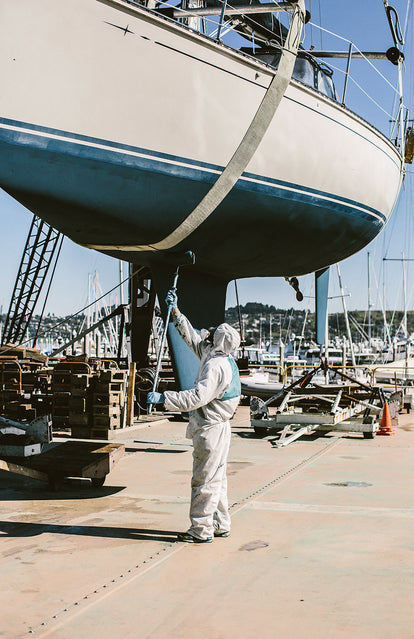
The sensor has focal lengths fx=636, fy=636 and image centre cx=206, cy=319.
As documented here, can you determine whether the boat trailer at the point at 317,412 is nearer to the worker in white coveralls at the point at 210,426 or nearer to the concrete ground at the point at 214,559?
the concrete ground at the point at 214,559

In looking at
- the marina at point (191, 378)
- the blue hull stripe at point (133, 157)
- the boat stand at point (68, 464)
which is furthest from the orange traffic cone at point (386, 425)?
the boat stand at point (68, 464)

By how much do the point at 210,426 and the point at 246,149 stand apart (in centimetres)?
560

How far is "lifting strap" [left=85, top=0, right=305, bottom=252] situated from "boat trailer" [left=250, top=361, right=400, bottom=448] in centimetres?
387

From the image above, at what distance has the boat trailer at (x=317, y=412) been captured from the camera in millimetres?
11852

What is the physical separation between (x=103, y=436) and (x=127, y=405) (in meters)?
0.91

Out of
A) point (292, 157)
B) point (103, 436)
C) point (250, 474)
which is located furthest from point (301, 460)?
point (292, 157)

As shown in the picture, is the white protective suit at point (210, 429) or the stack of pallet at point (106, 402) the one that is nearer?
the white protective suit at point (210, 429)

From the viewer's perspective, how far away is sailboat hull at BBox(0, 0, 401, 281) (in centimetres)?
829

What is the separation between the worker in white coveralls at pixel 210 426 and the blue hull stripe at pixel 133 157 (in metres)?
4.16

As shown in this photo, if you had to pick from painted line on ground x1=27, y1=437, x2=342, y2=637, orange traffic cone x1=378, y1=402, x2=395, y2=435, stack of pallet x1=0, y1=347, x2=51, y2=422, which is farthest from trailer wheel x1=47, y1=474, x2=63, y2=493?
orange traffic cone x1=378, y1=402, x2=395, y2=435

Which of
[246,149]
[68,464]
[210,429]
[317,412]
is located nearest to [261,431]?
[317,412]

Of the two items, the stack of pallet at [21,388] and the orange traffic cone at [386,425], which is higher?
the stack of pallet at [21,388]

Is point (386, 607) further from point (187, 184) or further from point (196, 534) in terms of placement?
point (187, 184)

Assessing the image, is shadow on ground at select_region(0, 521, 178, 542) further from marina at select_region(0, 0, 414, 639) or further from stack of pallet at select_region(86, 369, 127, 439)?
stack of pallet at select_region(86, 369, 127, 439)
